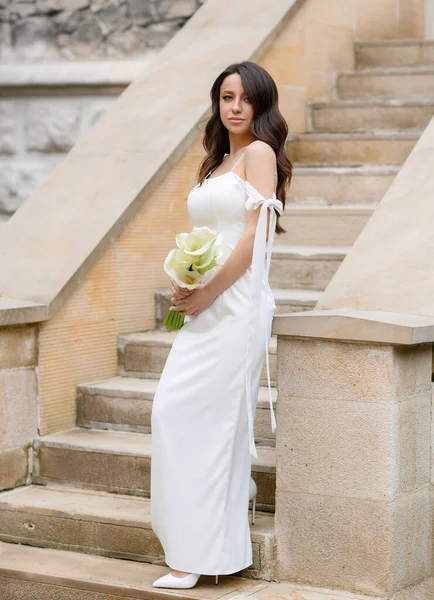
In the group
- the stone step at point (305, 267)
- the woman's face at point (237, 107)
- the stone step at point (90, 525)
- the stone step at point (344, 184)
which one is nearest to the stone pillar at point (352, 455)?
the stone step at point (90, 525)

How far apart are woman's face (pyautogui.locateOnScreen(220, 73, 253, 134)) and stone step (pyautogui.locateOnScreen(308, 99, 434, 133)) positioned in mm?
3041

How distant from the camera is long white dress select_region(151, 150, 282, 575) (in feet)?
16.0

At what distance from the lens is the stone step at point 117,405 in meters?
6.07

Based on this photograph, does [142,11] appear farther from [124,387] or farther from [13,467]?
[13,467]

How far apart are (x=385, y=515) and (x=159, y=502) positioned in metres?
0.85

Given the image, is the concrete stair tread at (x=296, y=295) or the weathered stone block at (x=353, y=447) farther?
the concrete stair tread at (x=296, y=295)

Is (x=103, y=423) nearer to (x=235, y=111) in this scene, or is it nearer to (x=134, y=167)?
(x=134, y=167)

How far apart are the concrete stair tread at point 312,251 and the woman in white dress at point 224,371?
1.77m

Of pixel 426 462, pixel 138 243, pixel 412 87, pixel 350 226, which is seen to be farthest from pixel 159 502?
pixel 412 87

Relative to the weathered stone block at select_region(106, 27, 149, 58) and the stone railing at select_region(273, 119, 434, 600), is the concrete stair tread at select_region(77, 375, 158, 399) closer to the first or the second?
the stone railing at select_region(273, 119, 434, 600)

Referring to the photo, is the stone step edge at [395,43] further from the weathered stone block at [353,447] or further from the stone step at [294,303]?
the weathered stone block at [353,447]

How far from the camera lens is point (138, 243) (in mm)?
6637

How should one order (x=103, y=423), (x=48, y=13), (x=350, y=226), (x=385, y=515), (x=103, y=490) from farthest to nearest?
1. (x=48, y=13)
2. (x=350, y=226)
3. (x=103, y=423)
4. (x=103, y=490)
5. (x=385, y=515)

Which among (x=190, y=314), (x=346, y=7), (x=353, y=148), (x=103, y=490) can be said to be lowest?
(x=103, y=490)
